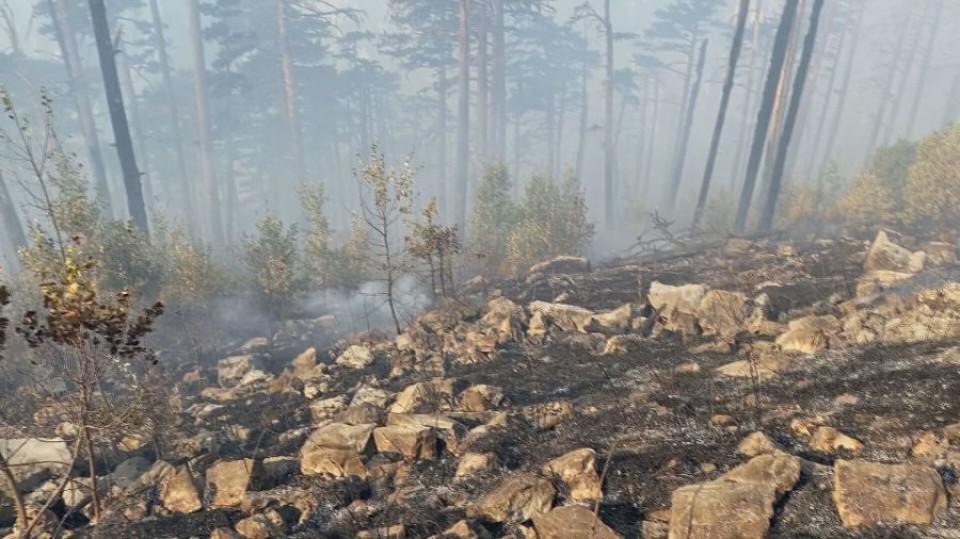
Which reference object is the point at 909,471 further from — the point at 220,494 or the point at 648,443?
the point at 220,494

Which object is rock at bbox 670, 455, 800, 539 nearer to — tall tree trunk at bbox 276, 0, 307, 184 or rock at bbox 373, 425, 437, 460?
rock at bbox 373, 425, 437, 460

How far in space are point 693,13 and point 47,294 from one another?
2137 inches

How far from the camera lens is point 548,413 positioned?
792 cm

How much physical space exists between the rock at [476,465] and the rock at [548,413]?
1.20 meters

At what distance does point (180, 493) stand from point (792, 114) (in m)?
26.8

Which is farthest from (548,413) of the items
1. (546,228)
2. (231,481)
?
(546,228)

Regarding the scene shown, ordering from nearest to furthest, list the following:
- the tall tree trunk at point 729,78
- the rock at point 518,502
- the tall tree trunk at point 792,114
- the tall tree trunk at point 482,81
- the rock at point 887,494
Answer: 1. the rock at point 887,494
2. the rock at point 518,502
3. the tall tree trunk at point 792,114
4. the tall tree trunk at point 729,78
5. the tall tree trunk at point 482,81

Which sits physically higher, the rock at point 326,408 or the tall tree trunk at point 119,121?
the tall tree trunk at point 119,121

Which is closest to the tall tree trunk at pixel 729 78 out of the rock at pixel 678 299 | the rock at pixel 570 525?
the rock at pixel 678 299

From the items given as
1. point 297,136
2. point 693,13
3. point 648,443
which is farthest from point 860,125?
point 648,443

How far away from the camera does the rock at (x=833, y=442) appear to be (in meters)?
5.80

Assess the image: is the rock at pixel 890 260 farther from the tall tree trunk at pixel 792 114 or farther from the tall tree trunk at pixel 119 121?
the tall tree trunk at pixel 119 121

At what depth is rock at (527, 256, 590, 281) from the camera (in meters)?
17.2

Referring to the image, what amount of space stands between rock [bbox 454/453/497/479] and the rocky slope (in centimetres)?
2
